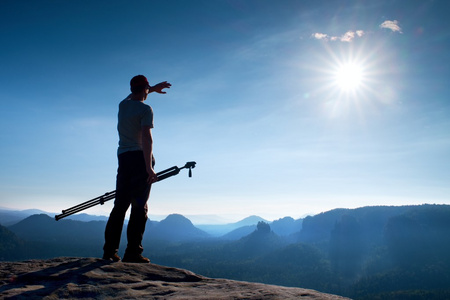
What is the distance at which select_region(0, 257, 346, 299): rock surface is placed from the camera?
12.2ft

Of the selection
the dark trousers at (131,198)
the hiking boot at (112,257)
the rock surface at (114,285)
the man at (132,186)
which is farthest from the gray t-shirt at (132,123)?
the rock surface at (114,285)

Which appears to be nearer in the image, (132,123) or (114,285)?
(114,285)

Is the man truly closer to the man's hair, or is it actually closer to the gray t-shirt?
the gray t-shirt

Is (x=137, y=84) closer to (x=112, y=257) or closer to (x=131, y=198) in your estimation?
(x=131, y=198)

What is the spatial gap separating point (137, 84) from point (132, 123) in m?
1.07

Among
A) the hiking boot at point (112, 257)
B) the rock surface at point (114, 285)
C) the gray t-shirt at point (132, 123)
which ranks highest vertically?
the gray t-shirt at point (132, 123)

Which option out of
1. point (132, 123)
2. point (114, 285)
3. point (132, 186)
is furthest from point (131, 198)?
point (114, 285)

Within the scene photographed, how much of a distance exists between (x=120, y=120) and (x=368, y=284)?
243 meters

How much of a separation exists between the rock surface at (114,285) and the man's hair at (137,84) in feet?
13.1

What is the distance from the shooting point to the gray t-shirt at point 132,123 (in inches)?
238

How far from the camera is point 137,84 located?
21.4 feet

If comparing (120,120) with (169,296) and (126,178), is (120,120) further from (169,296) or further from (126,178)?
(169,296)

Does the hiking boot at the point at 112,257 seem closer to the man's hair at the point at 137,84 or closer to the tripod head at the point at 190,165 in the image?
the tripod head at the point at 190,165

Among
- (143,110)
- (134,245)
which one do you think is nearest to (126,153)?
(143,110)
